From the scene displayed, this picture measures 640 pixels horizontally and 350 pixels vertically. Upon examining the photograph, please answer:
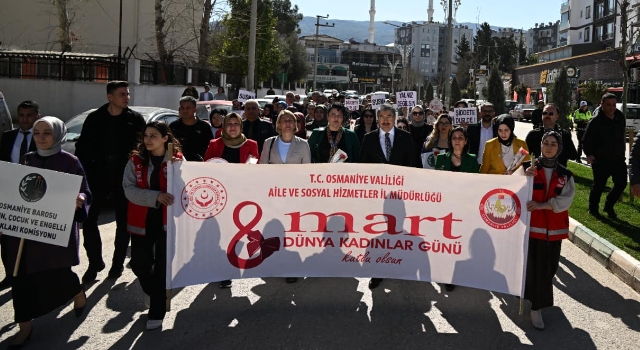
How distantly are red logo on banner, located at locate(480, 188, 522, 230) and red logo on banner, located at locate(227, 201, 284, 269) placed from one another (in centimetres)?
185

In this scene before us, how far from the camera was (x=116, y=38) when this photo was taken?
3612cm

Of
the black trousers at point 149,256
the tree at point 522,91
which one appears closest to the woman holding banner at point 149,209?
the black trousers at point 149,256

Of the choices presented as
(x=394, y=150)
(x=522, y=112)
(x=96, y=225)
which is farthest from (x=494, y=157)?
(x=522, y=112)

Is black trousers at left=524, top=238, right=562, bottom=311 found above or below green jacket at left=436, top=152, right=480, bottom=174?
below


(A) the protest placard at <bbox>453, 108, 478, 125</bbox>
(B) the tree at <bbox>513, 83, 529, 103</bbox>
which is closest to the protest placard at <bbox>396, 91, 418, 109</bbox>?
(A) the protest placard at <bbox>453, 108, 478, 125</bbox>

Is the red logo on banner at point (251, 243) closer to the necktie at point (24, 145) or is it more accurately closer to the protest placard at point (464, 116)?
the necktie at point (24, 145)

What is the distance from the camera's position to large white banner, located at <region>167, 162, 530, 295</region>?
566 cm

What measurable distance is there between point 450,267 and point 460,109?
8725 mm

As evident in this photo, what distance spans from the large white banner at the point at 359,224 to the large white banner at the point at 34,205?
110 centimetres

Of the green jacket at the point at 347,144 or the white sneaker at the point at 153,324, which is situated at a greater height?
the green jacket at the point at 347,144

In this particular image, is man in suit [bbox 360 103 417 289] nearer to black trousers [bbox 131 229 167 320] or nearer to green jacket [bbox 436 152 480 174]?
green jacket [bbox 436 152 480 174]

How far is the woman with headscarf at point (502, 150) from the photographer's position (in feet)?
24.3

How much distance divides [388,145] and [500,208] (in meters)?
1.73

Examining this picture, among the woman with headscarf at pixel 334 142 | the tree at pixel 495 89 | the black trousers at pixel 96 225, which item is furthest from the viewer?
the tree at pixel 495 89
